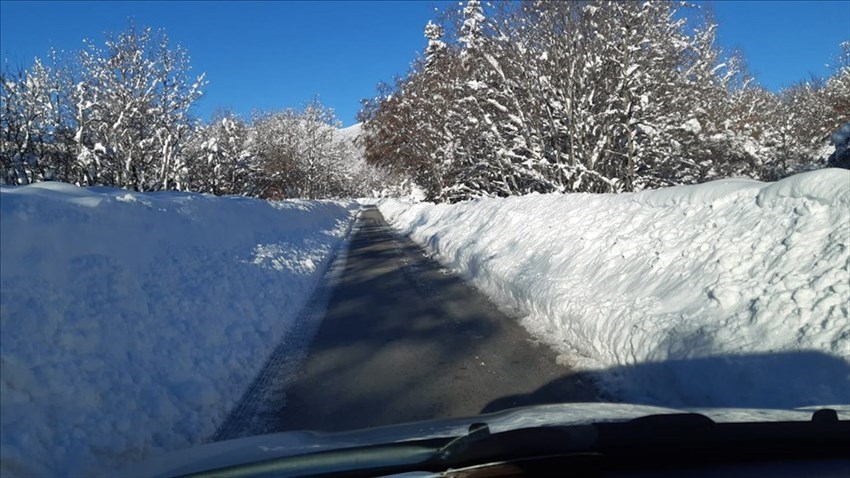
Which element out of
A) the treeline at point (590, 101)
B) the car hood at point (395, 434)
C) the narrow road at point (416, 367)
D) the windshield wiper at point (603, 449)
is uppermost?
the treeline at point (590, 101)

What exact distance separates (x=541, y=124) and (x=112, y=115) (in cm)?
2030

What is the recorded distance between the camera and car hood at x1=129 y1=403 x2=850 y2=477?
10.7 feet

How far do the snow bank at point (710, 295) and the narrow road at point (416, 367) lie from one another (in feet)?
1.82

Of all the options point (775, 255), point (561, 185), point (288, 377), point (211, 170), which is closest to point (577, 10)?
point (561, 185)

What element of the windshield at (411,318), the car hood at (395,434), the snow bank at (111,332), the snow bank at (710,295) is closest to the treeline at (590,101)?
the windshield at (411,318)

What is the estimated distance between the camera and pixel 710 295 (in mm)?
6473

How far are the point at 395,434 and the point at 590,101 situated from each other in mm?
21952

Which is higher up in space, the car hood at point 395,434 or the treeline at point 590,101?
the treeline at point 590,101

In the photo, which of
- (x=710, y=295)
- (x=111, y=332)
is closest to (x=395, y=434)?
(x=111, y=332)

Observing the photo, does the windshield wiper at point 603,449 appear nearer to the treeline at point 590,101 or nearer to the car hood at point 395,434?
the car hood at point 395,434

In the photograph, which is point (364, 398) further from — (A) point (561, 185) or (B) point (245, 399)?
(A) point (561, 185)

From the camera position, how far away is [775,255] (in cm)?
623

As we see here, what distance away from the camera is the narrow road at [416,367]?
569 cm

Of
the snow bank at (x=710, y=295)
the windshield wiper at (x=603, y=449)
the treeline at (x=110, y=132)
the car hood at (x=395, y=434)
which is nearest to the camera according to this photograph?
the windshield wiper at (x=603, y=449)
